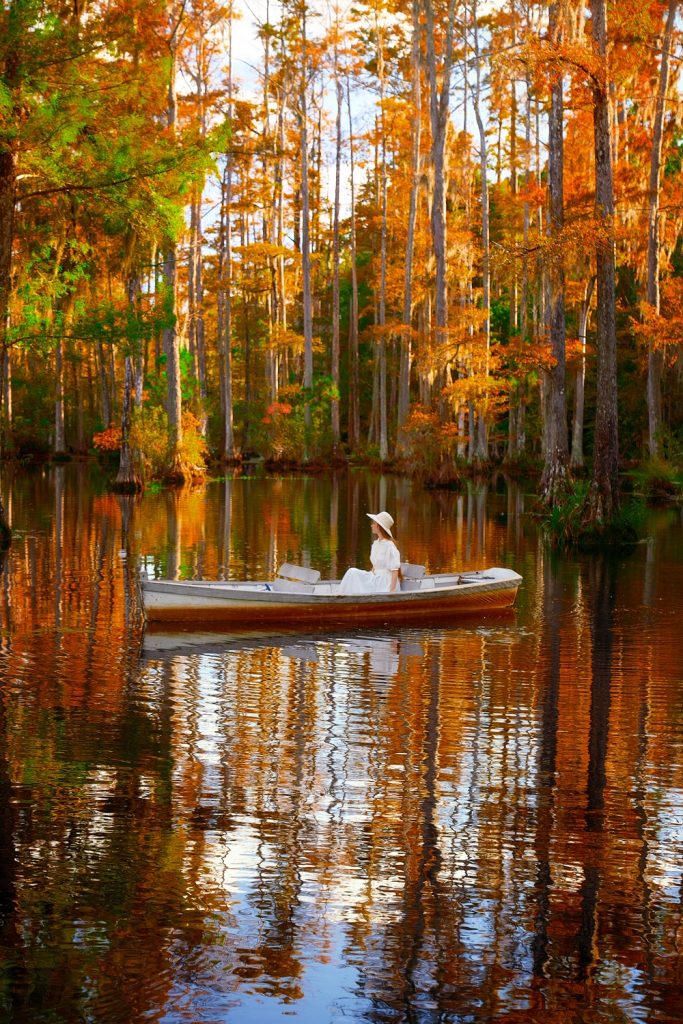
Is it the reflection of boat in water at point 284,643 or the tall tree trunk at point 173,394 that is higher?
the tall tree trunk at point 173,394

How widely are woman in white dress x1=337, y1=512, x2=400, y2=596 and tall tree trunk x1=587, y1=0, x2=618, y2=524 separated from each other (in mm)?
8042

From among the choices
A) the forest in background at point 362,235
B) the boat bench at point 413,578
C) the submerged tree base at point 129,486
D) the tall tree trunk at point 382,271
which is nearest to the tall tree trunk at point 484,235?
the forest in background at point 362,235

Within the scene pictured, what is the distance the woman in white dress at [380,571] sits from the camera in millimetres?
13391

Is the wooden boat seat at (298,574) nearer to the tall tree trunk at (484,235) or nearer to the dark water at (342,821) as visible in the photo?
the dark water at (342,821)

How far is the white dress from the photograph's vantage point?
1341 centimetres

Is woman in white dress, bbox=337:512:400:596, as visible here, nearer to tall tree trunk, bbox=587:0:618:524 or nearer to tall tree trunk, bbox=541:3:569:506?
tall tree trunk, bbox=587:0:618:524

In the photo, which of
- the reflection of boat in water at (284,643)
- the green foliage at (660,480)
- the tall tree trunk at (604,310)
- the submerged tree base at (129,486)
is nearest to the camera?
the reflection of boat in water at (284,643)

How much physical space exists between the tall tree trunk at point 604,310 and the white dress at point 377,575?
8049 millimetres

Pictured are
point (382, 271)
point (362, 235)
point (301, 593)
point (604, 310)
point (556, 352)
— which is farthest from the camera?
point (362, 235)

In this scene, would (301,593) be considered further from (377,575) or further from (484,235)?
(484,235)

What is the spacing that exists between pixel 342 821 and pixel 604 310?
52.5 feet

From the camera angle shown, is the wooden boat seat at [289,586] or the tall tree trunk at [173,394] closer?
the wooden boat seat at [289,586]

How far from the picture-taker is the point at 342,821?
660cm

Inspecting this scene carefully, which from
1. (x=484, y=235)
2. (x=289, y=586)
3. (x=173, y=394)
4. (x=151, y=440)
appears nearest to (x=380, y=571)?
(x=289, y=586)
